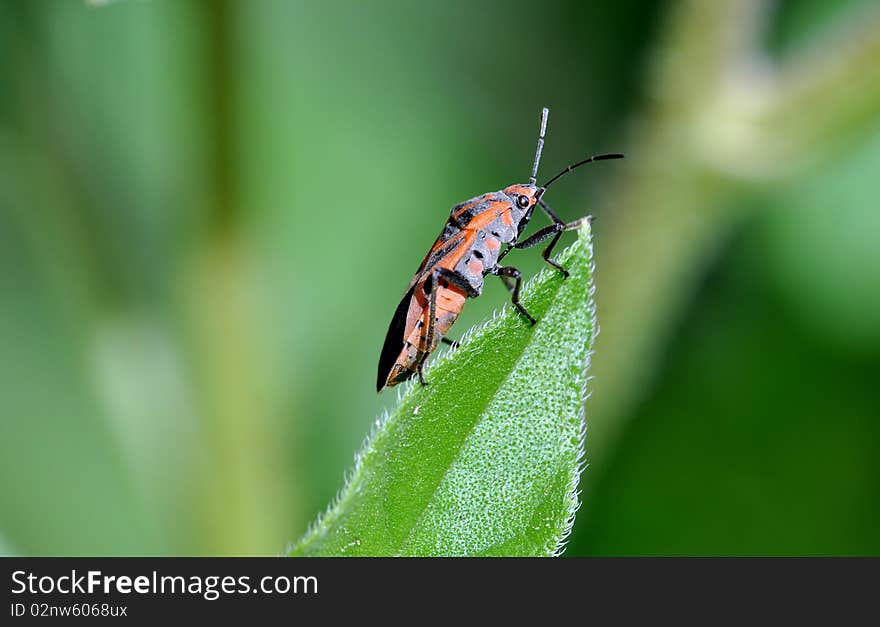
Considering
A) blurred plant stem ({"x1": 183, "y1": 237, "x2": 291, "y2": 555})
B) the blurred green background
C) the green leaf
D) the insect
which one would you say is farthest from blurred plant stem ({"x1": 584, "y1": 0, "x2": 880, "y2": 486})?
the green leaf

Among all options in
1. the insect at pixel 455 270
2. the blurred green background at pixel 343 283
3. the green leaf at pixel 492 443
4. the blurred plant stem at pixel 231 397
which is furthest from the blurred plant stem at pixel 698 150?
the green leaf at pixel 492 443

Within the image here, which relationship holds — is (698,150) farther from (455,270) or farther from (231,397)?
(231,397)

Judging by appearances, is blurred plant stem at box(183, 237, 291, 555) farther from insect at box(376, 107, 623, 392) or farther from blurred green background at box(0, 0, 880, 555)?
insect at box(376, 107, 623, 392)

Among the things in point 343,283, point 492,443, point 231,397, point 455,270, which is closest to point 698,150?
point 455,270

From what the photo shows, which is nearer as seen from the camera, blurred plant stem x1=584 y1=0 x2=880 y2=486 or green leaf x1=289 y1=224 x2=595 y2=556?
green leaf x1=289 y1=224 x2=595 y2=556

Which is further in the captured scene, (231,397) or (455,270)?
(231,397)

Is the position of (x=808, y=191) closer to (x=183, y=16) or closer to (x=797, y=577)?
(x=797, y=577)
